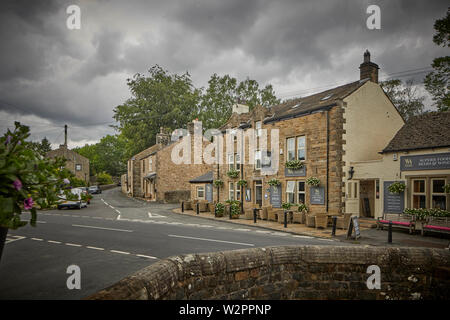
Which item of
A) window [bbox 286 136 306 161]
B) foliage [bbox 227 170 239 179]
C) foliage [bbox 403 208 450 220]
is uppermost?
window [bbox 286 136 306 161]

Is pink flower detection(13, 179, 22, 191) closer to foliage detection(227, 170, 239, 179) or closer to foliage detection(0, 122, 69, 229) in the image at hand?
foliage detection(0, 122, 69, 229)

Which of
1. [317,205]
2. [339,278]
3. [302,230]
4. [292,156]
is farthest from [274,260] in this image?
[292,156]

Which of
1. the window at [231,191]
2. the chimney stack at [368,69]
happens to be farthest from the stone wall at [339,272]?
the window at [231,191]

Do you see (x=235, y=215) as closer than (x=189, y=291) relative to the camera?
No

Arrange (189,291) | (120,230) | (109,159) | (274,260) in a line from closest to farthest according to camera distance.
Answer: (189,291) < (274,260) < (120,230) < (109,159)

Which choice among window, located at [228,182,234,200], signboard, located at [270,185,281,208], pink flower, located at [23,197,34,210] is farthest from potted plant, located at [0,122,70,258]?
window, located at [228,182,234,200]

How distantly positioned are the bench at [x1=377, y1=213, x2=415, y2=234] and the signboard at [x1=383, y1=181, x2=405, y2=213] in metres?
0.85

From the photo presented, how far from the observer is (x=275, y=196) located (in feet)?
67.8

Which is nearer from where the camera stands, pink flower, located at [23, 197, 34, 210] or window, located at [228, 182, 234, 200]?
pink flower, located at [23, 197, 34, 210]

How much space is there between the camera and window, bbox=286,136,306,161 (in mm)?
19125

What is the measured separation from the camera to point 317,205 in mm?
17750
